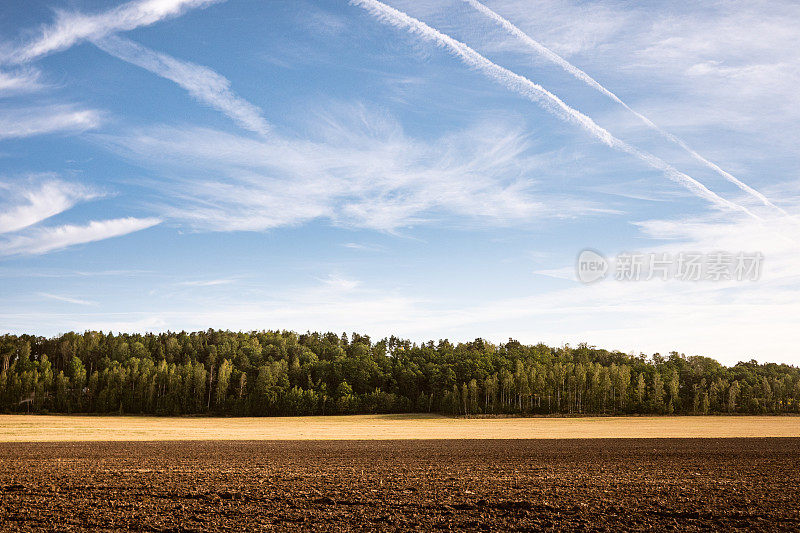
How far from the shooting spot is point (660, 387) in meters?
118

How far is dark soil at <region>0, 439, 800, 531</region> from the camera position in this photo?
667 inches

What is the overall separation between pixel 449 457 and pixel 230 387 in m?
102

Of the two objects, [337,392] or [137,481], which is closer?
[137,481]

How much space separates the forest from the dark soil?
81074mm

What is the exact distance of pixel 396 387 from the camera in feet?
412

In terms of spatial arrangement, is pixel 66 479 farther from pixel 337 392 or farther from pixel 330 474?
pixel 337 392

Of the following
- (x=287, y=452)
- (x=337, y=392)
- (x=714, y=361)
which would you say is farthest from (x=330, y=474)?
(x=714, y=361)

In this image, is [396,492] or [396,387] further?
[396,387]

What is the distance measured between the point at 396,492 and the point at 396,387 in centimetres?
10558

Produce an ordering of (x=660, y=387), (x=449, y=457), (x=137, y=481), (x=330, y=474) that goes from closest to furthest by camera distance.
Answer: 1. (x=137, y=481)
2. (x=330, y=474)
3. (x=449, y=457)
4. (x=660, y=387)

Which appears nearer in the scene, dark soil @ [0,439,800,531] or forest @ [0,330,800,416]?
dark soil @ [0,439,800,531]

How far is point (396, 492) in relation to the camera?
21.5 meters

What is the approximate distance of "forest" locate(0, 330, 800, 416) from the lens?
117 meters

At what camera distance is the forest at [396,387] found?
383 ft
